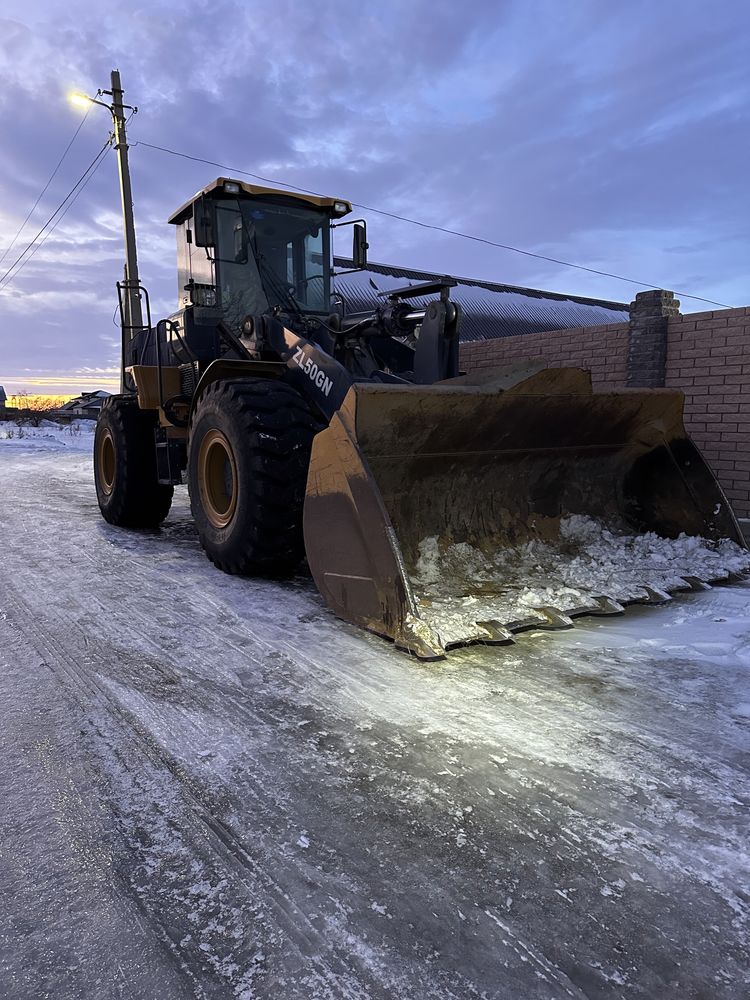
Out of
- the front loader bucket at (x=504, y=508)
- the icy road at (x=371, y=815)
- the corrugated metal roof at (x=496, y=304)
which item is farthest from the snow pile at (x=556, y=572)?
the corrugated metal roof at (x=496, y=304)

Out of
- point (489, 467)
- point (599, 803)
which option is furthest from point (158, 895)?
point (489, 467)

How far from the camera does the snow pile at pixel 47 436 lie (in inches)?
822

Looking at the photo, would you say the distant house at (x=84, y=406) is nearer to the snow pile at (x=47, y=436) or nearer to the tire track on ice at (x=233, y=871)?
the snow pile at (x=47, y=436)

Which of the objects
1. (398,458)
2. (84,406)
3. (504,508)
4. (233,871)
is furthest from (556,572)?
(84,406)

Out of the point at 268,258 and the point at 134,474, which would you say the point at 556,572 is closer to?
the point at 268,258

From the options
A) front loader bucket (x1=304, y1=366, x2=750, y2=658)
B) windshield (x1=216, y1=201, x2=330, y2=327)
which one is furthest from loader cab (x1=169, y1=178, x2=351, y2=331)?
front loader bucket (x1=304, y1=366, x2=750, y2=658)

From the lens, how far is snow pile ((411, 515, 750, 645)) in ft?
12.3

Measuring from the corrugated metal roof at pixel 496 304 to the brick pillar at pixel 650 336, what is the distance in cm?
1206

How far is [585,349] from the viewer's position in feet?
24.4

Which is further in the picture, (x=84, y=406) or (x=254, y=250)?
(x=84, y=406)

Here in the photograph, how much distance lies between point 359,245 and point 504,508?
292 centimetres

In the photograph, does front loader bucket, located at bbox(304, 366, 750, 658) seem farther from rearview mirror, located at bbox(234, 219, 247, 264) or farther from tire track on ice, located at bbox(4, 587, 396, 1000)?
rearview mirror, located at bbox(234, 219, 247, 264)

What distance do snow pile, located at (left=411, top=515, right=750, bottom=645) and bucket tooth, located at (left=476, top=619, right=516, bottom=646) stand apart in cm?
5

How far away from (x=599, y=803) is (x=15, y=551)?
5.48m
